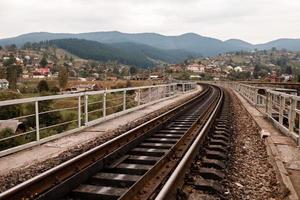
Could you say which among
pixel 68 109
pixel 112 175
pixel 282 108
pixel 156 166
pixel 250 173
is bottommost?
pixel 250 173

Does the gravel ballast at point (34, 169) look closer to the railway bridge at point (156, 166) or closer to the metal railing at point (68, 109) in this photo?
the railway bridge at point (156, 166)

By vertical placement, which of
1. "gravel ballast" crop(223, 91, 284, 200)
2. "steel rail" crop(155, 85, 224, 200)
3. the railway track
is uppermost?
"steel rail" crop(155, 85, 224, 200)

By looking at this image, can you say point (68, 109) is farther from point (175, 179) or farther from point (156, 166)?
point (175, 179)

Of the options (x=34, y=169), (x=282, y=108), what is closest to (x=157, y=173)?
(x=34, y=169)

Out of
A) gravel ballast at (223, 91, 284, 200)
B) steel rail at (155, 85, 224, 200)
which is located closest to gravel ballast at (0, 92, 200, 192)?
steel rail at (155, 85, 224, 200)

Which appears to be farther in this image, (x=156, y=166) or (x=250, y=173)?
(x=250, y=173)

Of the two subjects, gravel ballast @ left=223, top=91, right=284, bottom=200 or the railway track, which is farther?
gravel ballast @ left=223, top=91, right=284, bottom=200

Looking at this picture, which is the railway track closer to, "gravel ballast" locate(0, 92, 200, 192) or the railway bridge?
the railway bridge

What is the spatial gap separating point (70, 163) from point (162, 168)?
5.34ft

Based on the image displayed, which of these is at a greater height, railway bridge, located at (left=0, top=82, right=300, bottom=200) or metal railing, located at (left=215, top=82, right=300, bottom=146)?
metal railing, located at (left=215, top=82, right=300, bottom=146)

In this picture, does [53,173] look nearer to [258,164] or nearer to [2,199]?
[2,199]

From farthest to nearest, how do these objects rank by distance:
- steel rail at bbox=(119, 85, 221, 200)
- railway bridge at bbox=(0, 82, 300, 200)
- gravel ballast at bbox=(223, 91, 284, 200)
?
gravel ballast at bbox=(223, 91, 284, 200) < railway bridge at bbox=(0, 82, 300, 200) < steel rail at bbox=(119, 85, 221, 200)

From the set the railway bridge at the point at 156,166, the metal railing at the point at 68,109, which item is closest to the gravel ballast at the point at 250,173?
the railway bridge at the point at 156,166

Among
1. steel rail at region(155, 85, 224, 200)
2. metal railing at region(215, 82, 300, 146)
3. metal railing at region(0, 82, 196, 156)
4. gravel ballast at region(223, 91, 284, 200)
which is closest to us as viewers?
steel rail at region(155, 85, 224, 200)
